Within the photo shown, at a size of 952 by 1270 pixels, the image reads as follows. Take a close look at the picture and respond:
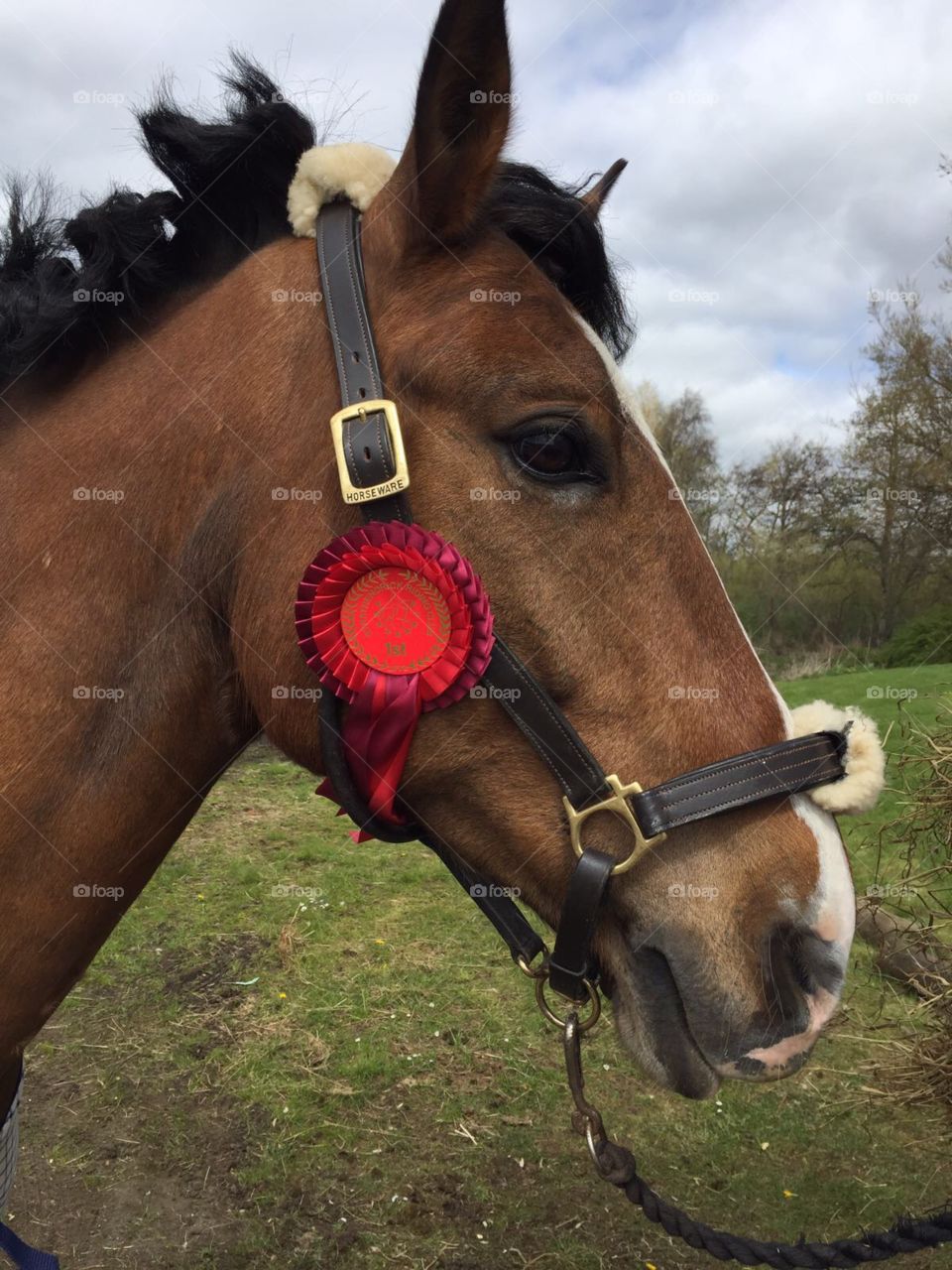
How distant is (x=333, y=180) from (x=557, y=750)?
1.45 m

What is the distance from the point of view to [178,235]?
2094mm

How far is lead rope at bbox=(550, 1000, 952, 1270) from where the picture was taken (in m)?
1.99

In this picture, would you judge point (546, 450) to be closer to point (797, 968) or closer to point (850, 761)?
point (850, 761)

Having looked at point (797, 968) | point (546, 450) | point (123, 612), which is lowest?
point (797, 968)

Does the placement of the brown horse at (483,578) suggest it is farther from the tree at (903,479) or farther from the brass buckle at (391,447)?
the tree at (903,479)

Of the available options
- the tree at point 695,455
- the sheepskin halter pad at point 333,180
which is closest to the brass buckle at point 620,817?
the sheepskin halter pad at point 333,180

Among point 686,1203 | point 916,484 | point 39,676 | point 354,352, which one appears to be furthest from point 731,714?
point 916,484

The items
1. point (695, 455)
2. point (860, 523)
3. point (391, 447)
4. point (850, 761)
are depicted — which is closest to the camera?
point (391, 447)

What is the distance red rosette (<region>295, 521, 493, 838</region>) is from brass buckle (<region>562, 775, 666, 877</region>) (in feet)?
1.19

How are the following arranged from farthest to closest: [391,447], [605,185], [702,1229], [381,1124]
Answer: [381,1124], [605,185], [702,1229], [391,447]

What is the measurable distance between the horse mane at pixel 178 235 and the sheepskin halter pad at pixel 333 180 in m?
0.09

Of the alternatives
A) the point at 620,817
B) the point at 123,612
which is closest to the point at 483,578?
the point at 620,817

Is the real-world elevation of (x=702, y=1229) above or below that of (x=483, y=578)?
below

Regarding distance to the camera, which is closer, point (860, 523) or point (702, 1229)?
point (702, 1229)
